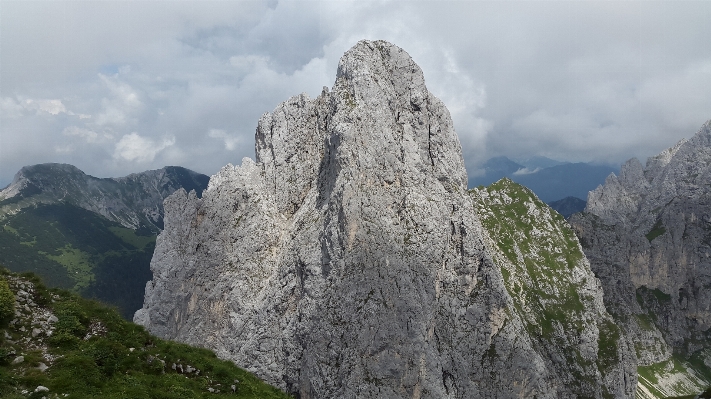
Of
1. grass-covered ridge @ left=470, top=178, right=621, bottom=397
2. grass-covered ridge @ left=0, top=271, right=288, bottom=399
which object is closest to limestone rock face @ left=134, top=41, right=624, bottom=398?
grass-covered ridge @ left=0, top=271, right=288, bottom=399

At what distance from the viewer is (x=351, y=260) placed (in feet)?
241

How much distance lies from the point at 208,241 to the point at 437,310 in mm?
49600

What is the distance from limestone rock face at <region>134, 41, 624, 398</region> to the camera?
71875 mm

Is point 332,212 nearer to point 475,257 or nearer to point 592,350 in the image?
point 475,257

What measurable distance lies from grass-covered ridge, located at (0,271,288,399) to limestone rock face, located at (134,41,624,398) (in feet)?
131

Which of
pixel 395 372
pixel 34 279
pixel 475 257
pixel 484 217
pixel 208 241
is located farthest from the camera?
pixel 484 217

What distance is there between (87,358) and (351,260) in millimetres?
50490

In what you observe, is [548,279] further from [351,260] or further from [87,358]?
[87,358]

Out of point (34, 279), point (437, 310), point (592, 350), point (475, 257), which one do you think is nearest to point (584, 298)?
point (592, 350)

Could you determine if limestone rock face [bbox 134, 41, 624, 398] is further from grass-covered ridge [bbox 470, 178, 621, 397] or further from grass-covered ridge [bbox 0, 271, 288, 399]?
grass-covered ridge [bbox 470, 178, 621, 397]

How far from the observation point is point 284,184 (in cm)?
8831

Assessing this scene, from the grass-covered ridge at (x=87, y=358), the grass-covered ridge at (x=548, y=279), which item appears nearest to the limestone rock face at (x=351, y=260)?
the grass-covered ridge at (x=87, y=358)

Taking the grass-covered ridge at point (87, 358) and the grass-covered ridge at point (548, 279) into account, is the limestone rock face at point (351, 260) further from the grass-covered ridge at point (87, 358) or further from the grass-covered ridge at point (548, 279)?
the grass-covered ridge at point (548, 279)

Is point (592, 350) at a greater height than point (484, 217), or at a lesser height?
lesser
